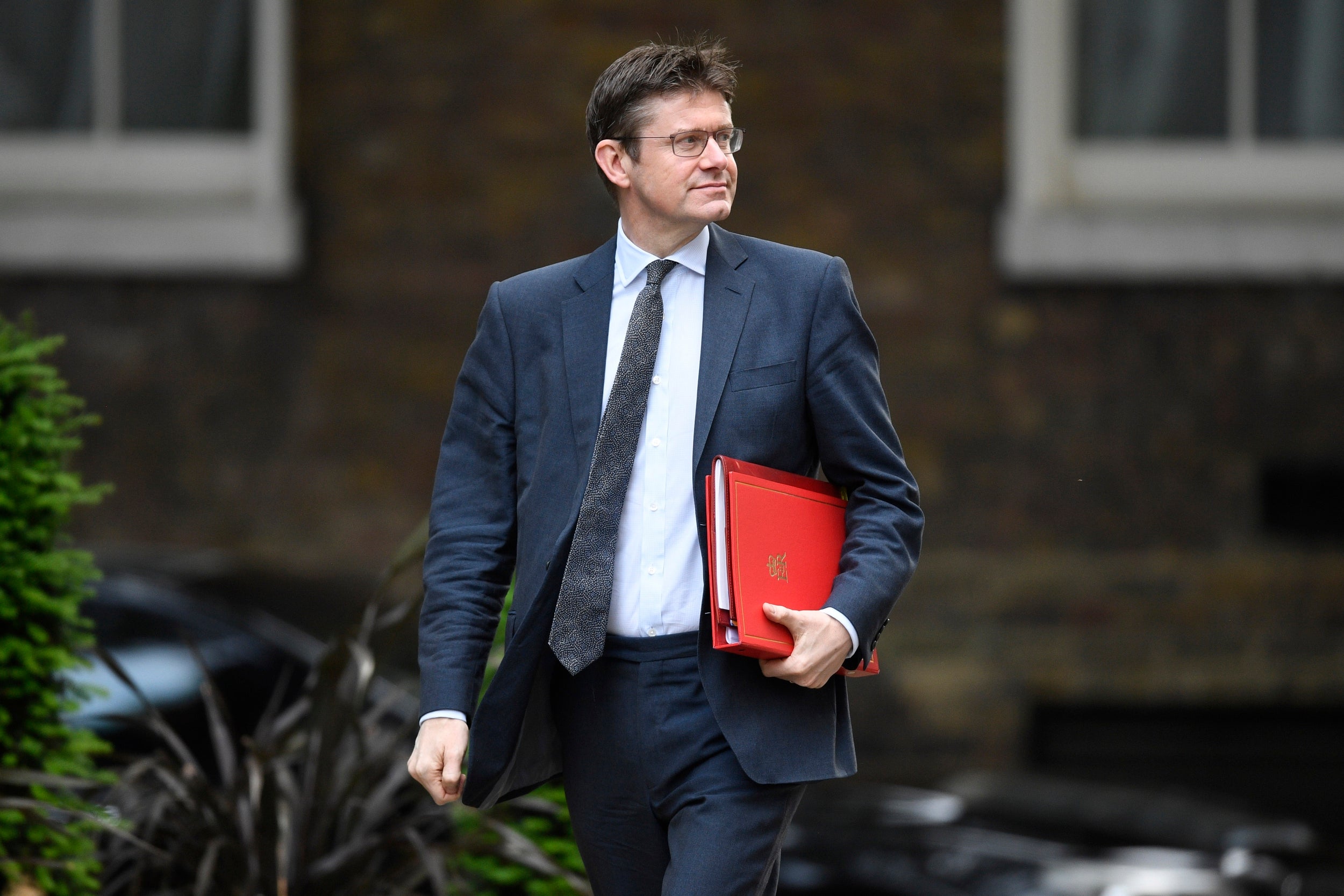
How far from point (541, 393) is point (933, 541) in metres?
5.84

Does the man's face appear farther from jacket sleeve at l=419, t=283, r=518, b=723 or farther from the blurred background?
the blurred background

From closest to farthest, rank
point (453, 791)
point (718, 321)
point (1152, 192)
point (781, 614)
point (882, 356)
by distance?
point (781, 614), point (453, 791), point (718, 321), point (882, 356), point (1152, 192)

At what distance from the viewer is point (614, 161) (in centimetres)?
269

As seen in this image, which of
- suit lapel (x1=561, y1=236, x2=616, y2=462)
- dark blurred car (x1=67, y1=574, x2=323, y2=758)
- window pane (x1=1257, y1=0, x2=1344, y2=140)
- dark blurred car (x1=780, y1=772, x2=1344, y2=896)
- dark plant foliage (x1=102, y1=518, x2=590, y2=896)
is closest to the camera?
suit lapel (x1=561, y1=236, x2=616, y2=462)

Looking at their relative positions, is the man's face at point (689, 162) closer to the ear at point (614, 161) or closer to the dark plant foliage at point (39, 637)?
the ear at point (614, 161)

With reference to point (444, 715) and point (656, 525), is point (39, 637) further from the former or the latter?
point (656, 525)

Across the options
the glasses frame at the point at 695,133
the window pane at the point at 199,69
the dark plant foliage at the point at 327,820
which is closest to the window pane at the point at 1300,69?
the window pane at the point at 199,69

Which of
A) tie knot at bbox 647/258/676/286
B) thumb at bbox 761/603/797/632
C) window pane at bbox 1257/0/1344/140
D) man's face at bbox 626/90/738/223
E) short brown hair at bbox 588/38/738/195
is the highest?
window pane at bbox 1257/0/1344/140

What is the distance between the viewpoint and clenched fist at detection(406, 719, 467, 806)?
2549 mm

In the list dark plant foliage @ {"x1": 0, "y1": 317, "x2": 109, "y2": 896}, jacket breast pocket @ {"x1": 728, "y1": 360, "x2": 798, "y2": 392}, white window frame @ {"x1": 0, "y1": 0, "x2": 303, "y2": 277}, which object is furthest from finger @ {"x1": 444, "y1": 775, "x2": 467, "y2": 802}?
white window frame @ {"x1": 0, "y1": 0, "x2": 303, "y2": 277}

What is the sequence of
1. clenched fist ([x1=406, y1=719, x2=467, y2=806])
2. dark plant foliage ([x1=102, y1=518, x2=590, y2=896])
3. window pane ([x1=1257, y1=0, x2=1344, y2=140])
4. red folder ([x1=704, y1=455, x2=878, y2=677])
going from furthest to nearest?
1. window pane ([x1=1257, y1=0, x2=1344, y2=140])
2. dark plant foliage ([x1=102, y1=518, x2=590, y2=896])
3. clenched fist ([x1=406, y1=719, x2=467, y2=806])
4. red folder ([x1=704, y1=455, x2=878, y2=677])

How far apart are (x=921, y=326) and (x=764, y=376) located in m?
5.83

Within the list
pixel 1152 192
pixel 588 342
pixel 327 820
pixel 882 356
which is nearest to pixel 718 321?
pixel 588 342

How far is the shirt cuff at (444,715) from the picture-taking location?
2600mm
